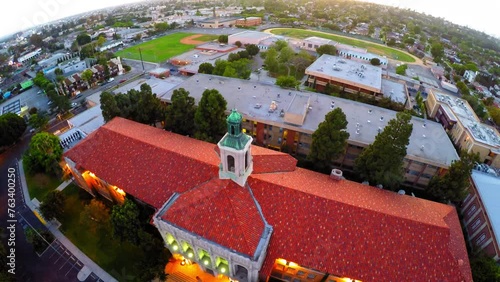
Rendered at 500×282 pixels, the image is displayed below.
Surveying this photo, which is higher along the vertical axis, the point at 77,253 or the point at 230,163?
the point at 230,163

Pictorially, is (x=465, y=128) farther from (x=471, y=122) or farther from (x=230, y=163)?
(x=230, y=163)

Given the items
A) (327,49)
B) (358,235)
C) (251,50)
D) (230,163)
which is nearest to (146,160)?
(230,163)

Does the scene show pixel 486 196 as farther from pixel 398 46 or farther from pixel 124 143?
pixel 398 46

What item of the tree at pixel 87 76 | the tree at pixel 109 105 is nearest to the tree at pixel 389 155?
the tree at pixel 109 105

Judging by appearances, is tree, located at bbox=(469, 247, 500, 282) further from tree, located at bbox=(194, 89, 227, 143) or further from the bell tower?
tree, located at bbox=(194, 89, 227, 143)

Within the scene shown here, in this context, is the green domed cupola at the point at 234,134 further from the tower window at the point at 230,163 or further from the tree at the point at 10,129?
the tree at the point at 10,129
